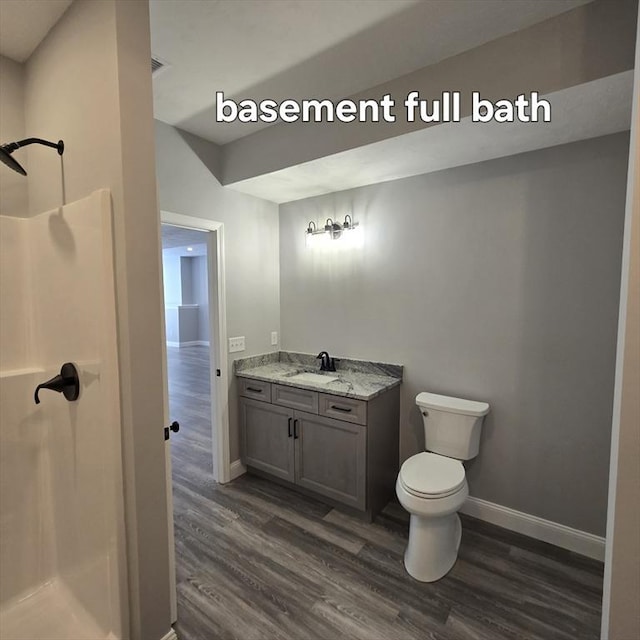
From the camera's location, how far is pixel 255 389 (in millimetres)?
2777

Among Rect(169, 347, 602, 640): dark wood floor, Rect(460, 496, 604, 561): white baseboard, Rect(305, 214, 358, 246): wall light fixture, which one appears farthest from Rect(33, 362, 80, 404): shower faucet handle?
Rect(460, 496, 604, 561): white baseboard

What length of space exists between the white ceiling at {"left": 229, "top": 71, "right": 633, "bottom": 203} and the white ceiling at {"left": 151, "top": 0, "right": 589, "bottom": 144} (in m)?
0.33

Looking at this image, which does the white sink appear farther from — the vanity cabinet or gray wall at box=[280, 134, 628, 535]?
gray wall at box=[280, 134, 628, 535]

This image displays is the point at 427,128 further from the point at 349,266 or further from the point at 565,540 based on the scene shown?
the point at 565,540

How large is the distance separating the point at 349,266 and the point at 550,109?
156cm

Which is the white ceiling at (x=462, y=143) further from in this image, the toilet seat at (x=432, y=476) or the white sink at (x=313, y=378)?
the toilet seat at (x=432, y=476)

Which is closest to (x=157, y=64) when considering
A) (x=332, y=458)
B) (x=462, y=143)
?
(x=462, y=143)

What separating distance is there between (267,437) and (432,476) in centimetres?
131

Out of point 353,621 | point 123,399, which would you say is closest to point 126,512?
point 123,399

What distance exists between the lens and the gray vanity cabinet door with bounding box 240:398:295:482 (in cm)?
264

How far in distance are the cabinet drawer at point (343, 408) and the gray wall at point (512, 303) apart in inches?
19.8

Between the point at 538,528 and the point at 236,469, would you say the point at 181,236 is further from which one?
the point at 538,528

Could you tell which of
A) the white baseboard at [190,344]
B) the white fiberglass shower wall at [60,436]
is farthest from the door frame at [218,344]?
the white baseboard at [190,344]

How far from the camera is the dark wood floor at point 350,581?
5.25 ft
